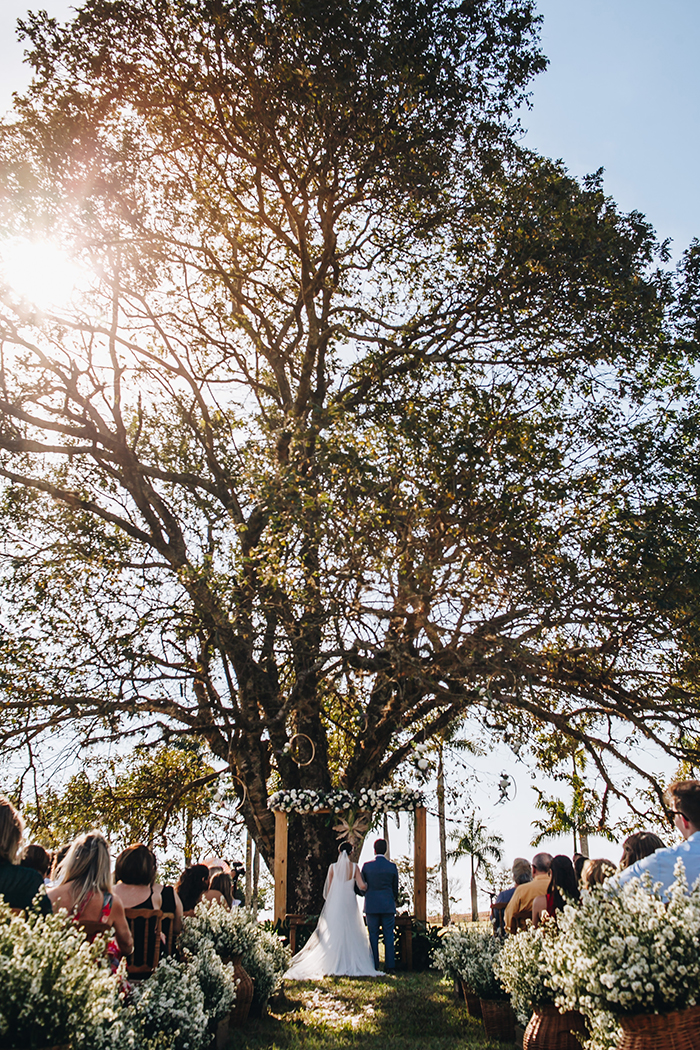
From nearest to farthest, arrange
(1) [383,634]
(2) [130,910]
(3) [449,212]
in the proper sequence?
(2) [130,910] → (1) [383,634] → (3) [449,212]

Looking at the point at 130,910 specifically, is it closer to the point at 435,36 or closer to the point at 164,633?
the point at 164,633

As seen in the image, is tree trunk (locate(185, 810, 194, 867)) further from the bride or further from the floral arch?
the bride

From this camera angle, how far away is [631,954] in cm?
362

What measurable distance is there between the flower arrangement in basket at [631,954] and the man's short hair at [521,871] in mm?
4872

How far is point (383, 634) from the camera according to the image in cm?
1109

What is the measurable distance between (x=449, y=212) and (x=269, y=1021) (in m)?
11.4

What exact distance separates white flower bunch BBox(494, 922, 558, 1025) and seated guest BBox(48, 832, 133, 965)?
274 cm

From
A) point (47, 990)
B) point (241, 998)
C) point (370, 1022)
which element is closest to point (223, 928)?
point (241, 998)

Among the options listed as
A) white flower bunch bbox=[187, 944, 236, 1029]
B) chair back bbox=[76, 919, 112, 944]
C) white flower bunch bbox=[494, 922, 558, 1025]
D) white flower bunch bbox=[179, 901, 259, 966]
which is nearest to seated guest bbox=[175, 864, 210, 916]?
white flower bunch bbox=[179, 901, 259, 966]

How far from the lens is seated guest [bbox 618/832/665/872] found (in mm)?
5371

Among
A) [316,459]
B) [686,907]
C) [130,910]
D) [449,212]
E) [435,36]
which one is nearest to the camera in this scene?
[686,907]

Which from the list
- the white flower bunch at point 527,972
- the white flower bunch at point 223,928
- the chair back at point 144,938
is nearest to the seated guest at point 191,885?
the white flower bunch at point 223,928

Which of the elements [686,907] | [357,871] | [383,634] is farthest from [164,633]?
[686,907]

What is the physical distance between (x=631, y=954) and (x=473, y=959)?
14.4ft
